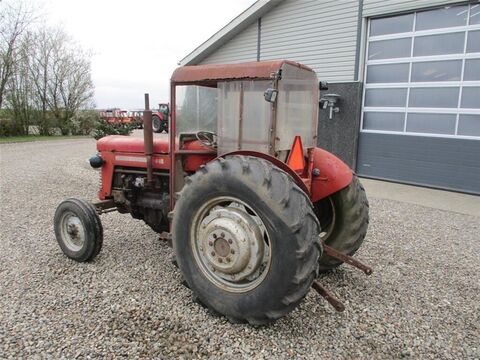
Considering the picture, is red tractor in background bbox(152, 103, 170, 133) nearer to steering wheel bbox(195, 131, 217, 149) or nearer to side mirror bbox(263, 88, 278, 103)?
steering wheel bbox(195, 131, 217, 149)

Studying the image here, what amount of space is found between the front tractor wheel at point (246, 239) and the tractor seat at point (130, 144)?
3.50 feet

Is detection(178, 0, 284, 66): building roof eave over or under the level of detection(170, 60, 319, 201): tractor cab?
over

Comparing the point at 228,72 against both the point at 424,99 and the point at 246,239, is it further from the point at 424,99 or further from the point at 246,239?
the point at 424,99

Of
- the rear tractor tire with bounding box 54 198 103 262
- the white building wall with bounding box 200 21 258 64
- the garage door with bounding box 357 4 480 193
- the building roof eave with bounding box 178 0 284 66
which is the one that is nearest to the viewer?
the rear tractor tire with bounding box 54 198 103 262

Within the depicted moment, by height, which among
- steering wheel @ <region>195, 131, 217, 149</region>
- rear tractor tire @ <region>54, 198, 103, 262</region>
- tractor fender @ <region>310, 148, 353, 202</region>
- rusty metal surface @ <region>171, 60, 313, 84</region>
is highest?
rusty metal surface @ <region>171, 60, 313, 84</region>

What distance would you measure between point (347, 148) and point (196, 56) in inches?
230

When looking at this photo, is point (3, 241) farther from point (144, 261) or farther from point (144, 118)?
point (144, 118)

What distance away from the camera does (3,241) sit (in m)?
4.40

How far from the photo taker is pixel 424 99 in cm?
822

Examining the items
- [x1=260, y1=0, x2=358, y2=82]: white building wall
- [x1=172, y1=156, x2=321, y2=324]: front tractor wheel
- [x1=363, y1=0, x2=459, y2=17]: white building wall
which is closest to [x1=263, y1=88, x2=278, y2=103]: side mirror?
[x1=172, y1=156, x2=321, y2=324]: front tractor wheel

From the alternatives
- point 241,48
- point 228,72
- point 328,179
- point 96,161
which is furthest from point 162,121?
point 241,48

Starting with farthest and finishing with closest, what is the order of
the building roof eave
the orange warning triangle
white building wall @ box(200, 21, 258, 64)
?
white building wall @ box(200, 21, 258, 64) → the building roof eave → the orange warning triangle

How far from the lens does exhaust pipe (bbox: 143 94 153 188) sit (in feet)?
11.1

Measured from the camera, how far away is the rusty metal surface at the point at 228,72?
2.76 metres
